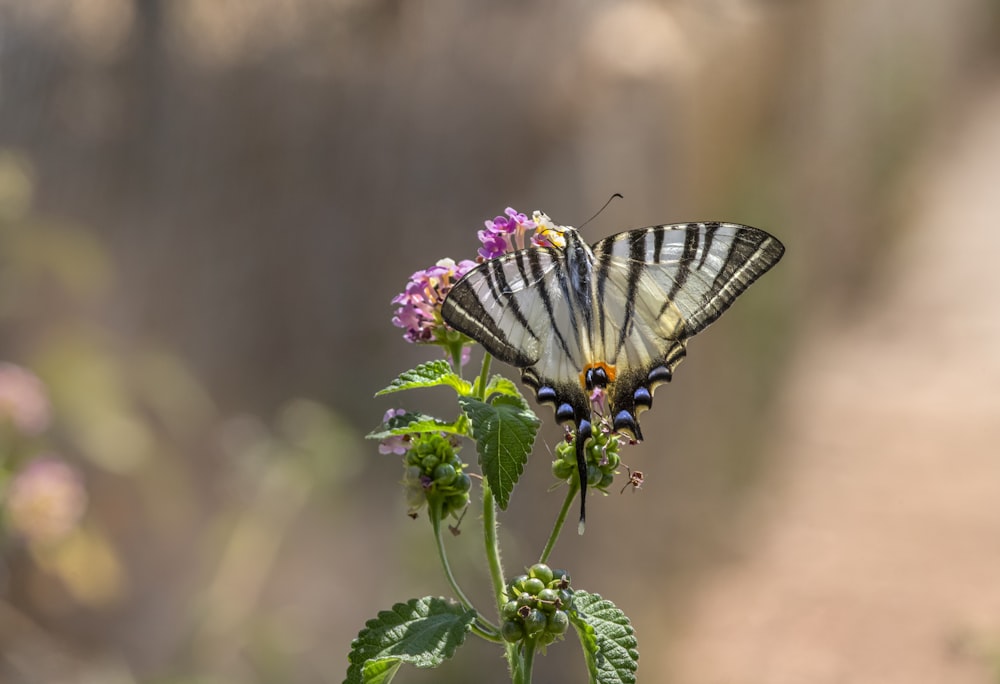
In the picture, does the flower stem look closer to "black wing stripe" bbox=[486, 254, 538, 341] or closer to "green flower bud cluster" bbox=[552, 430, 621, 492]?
"green flower bud cluster" bbox=[552, 430, 621, 492]

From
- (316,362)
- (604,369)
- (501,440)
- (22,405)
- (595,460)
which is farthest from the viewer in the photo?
(316,362)

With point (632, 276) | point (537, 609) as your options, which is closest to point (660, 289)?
point (632, 276)

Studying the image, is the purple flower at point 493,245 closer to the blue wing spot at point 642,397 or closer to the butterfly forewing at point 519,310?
the butterfly forewing at point 519,310

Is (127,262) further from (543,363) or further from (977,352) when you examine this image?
(977,352)

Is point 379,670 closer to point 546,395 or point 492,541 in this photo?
point 492,541

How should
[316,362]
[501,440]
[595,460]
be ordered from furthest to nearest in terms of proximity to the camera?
1. [316,362]
2. [595,460]
3. [501,440]

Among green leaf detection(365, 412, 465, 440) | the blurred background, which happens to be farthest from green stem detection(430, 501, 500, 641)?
the blurred background
